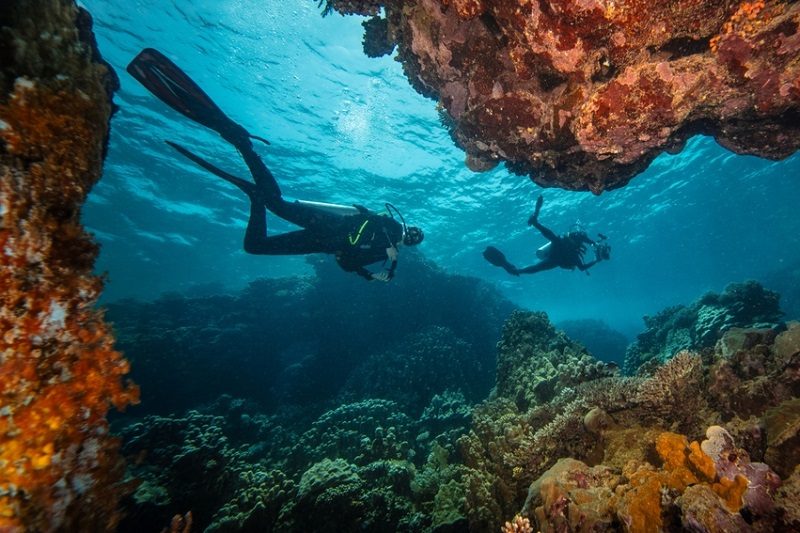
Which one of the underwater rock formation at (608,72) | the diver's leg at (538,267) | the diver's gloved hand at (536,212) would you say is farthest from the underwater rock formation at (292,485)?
the diver's leg at (538,267)

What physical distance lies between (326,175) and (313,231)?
13.4m

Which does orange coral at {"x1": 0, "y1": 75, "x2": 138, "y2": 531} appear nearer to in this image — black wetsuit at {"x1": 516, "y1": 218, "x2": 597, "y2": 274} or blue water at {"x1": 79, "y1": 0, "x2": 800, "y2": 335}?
blue water at {"x1": 79, "y1": 0, "x2": 800, "y2": 335}

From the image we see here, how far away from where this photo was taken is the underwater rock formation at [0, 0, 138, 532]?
191cm

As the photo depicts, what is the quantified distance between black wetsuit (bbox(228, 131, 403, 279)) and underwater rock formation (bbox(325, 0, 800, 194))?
4.12m

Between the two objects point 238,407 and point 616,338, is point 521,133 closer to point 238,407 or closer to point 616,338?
point 238,407

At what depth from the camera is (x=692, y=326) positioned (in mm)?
11719

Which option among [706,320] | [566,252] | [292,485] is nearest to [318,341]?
[292,485]

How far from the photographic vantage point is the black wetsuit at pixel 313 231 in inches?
336

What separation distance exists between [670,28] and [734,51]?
819 millimetres

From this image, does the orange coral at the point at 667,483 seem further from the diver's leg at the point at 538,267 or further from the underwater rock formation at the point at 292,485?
the diver's leg at the point at 538,267

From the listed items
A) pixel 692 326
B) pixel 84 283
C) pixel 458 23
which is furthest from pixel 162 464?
pixel 692 326

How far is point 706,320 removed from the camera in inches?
426

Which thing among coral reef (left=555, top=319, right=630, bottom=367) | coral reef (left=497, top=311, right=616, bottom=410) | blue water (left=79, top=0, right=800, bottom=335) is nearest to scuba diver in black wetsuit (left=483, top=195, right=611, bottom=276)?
coral reef (left=497, top=311, right=616, bottom=410)

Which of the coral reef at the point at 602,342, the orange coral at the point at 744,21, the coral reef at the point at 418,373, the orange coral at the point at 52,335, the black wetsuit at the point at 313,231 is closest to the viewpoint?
the orange coral at the point at 52,335
